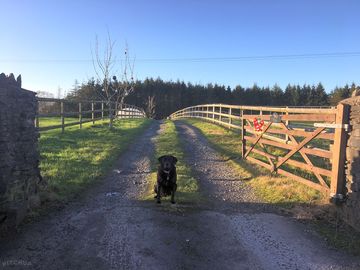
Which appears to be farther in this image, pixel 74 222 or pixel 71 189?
pixel 71 189

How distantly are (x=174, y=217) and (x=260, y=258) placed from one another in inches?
69.7

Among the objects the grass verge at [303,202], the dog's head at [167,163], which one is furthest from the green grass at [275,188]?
the dog's head at [167,163]

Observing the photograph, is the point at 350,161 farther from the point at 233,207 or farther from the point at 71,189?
the point at 71,189

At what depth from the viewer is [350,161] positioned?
630 centimetres

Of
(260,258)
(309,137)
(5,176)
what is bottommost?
(260,258)

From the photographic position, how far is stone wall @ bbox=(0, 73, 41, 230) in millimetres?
5574

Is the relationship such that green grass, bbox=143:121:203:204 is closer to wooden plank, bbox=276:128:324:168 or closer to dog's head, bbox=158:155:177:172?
dog's head, bbox=158:155:177:172

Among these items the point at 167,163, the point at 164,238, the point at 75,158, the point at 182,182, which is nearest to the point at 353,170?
the point at 167,163

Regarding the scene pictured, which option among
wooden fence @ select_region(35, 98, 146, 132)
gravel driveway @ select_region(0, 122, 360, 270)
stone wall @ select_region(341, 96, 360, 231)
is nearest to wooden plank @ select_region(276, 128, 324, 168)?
stone wall @ select_region(341, 96, 360, 231)

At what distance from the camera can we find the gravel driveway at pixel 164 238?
15.2 ft

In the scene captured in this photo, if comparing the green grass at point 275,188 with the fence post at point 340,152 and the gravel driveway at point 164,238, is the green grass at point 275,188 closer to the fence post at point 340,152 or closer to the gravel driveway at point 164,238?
the gravel driveway at point 164,238

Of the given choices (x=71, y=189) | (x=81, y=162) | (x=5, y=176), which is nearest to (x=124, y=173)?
(x=81, y=162)

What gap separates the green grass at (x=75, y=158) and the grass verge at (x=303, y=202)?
368 centimetres

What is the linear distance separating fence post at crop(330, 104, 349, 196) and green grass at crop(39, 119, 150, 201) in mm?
4803
